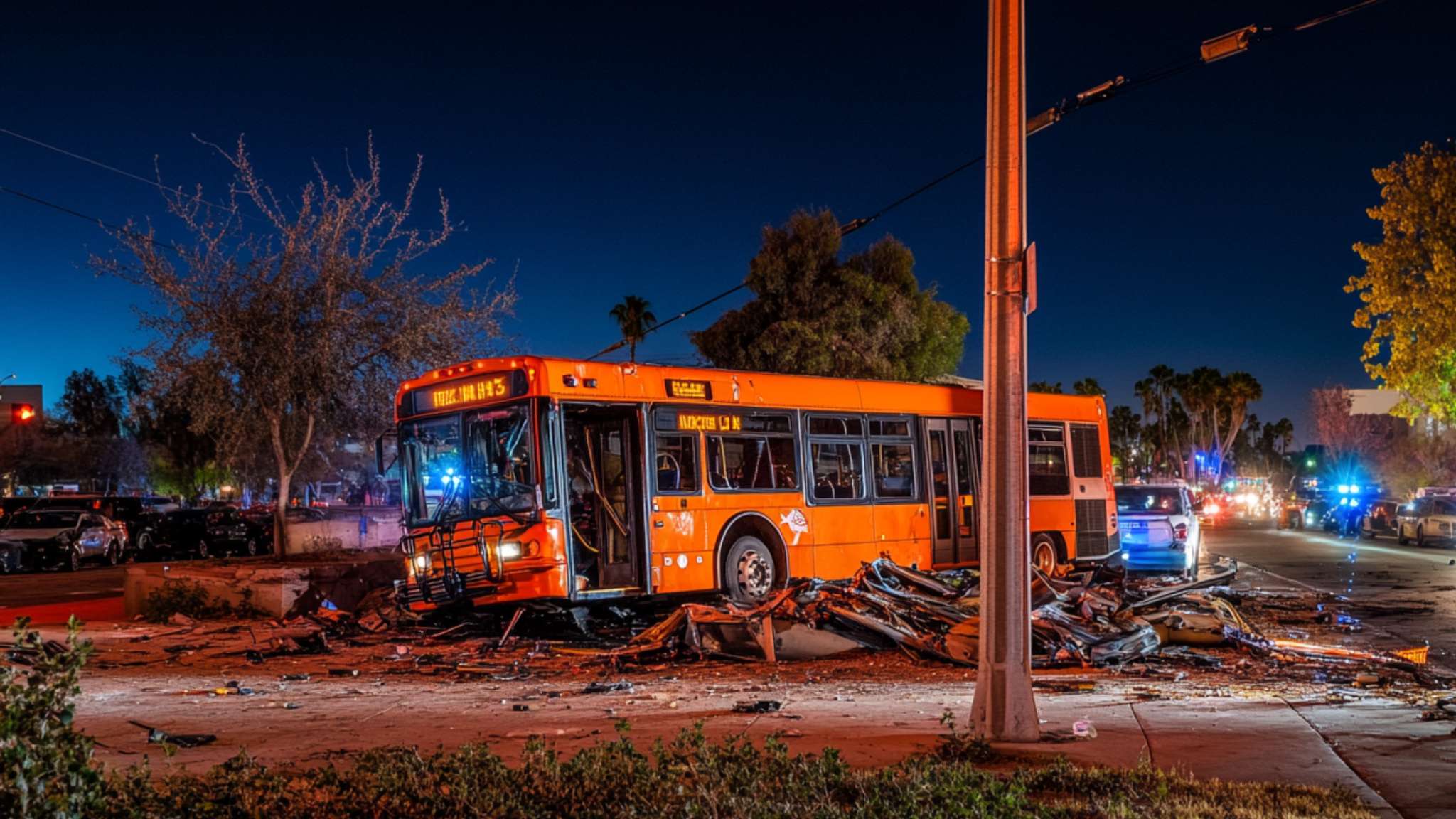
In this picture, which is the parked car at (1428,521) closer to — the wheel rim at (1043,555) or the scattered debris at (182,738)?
the wheel rim at (1043,555)

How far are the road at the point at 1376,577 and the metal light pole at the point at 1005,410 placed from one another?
696 cm

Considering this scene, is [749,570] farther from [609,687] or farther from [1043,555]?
[1043,555]

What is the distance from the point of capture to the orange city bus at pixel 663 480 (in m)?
14.0

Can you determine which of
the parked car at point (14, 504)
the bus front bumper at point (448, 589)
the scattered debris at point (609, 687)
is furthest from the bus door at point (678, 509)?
the parked car at point (14, 504)

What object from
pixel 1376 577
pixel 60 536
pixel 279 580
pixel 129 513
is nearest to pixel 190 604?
pixel 279 580

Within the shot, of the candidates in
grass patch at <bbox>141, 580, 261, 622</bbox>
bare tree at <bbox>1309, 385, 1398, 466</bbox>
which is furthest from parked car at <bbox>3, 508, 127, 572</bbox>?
bare tree at <bbox>1309, 385, 1398, 466</bbox>

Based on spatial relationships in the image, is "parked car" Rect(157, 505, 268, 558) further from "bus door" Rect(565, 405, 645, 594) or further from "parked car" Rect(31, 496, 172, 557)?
"bus door" Rect(565, 405, 645, 594)

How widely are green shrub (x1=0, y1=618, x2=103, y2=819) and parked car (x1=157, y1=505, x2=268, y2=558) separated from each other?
31351 millimetres

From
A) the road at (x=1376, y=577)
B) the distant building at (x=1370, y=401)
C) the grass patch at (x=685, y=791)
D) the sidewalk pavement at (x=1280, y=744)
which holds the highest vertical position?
the distant building at (x=1370, y=401)

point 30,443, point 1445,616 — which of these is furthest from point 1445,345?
point 30,443

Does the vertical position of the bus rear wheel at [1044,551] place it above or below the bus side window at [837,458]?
below

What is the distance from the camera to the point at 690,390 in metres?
16.0

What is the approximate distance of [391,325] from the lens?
20.2 m

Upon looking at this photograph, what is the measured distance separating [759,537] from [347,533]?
1050cm
